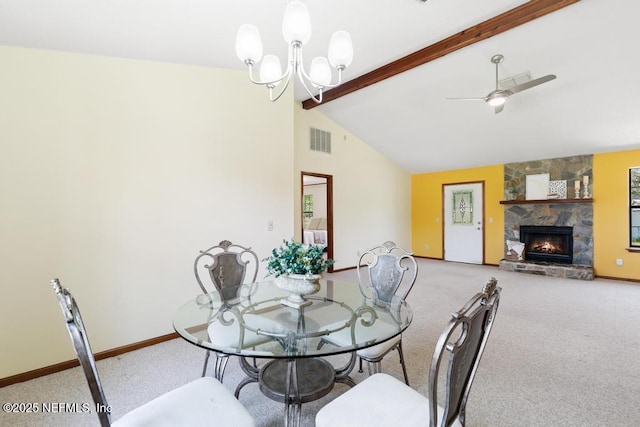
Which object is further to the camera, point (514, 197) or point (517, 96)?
point (514, 197)

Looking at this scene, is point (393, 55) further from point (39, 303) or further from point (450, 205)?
point (450, 205)

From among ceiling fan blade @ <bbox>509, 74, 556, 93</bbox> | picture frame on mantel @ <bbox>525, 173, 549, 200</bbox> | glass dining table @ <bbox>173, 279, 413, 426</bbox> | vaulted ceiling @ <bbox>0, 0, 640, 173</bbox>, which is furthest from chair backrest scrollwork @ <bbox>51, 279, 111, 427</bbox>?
picture frame on mantel @ <bbox>525, 173, 549, 200</bbox>

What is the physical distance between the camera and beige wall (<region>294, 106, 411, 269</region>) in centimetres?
541

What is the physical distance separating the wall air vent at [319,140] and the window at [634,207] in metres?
5.50

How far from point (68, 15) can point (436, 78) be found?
163 inches

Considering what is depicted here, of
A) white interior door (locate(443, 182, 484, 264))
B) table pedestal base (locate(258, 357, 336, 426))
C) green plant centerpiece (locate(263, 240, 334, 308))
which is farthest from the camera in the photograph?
white interior door (locate(443, 182, 484, 264))

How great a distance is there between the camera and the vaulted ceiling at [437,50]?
2.19 m

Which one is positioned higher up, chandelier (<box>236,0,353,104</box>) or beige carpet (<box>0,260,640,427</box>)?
chandelier (<box>236,0,353,104</box>)

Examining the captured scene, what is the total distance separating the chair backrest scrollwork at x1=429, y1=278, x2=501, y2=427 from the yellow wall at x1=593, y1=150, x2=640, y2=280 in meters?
6.22

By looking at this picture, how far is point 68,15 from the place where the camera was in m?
1.99

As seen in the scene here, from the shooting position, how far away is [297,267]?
1.72 m

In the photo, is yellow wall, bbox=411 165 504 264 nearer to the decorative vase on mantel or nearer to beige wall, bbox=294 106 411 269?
beige wall, bbox=294 106 411 269

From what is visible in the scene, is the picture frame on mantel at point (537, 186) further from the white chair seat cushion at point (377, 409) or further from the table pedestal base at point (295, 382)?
the white chair seat cushion at point (377, 409)

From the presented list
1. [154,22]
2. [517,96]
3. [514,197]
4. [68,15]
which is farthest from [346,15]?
[514,197]
